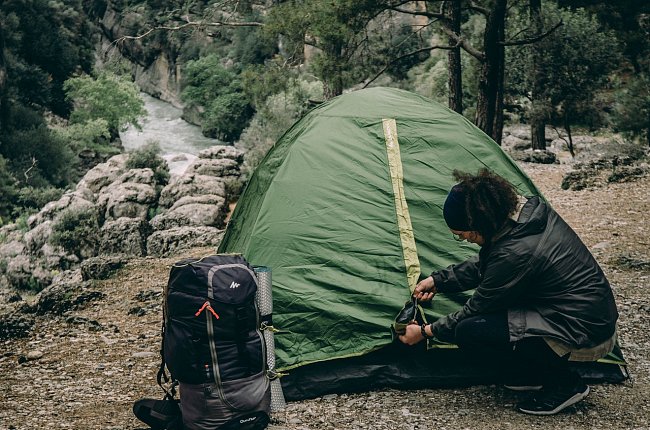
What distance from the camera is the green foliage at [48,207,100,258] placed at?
1327 cm

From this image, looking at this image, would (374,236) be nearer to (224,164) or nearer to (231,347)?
(231,347)

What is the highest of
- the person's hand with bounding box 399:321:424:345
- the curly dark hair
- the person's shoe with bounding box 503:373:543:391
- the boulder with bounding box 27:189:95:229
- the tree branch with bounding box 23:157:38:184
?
the curly dark hair

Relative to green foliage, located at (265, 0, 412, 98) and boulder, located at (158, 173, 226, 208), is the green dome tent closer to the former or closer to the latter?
green foliage, located at (265, 0, 412, 98)

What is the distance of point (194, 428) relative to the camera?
147 inches

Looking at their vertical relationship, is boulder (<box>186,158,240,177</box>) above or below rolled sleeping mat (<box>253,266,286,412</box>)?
below

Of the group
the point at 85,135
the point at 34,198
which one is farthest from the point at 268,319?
the point at 85,135

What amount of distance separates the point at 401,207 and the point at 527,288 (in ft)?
4.37

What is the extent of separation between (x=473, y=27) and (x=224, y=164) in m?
13.2

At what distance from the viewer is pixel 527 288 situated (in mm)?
3738

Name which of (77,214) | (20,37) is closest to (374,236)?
(77,214)

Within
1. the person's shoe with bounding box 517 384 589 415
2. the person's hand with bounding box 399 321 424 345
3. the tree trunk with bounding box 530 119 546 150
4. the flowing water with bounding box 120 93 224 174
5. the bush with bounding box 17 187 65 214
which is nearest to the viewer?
the person's shoe with bounding box 517 384 589 415

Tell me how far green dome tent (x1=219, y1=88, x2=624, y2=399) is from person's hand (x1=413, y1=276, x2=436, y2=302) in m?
0.13

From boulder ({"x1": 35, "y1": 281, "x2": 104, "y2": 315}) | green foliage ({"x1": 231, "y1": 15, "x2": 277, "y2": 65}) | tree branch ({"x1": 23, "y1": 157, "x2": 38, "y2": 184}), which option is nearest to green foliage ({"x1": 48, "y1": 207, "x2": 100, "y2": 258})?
boulder ({"x1": 35, "y1": 281, "x2": 104, "y2": 315})

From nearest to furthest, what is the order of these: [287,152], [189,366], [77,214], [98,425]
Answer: [189,366]
[98,425]
[287,152]
[77,214]
